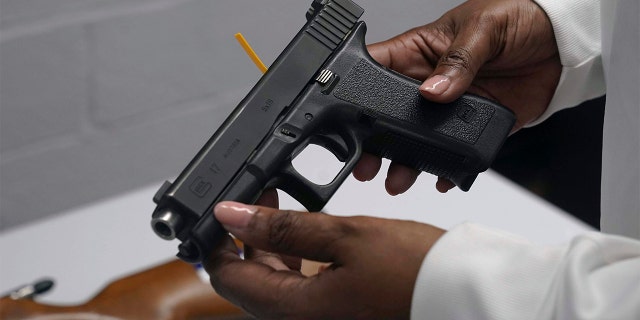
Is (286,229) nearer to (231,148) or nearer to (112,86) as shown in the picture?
(231,148)

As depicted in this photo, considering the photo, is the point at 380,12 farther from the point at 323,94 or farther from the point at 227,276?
the point at 227,276

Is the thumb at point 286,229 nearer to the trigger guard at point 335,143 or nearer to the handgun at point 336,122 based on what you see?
the handgun at point 336,122

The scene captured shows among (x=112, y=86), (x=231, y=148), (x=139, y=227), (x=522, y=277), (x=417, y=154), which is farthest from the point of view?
(x=112, y=86)

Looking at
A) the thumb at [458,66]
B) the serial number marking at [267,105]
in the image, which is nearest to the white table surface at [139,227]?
the thumb at [458,66]

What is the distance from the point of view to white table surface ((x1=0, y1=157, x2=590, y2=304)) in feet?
3.62

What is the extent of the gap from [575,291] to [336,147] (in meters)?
0.31

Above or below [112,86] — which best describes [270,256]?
below

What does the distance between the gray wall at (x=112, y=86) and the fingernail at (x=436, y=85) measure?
77 cm

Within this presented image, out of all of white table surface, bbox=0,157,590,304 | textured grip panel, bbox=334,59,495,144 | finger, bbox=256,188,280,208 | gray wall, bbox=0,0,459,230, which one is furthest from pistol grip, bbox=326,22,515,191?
gray wall, bbox=0,0,459,230

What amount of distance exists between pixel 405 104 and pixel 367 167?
5.6 inches

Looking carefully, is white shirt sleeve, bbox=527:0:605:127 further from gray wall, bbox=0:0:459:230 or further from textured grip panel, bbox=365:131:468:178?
gray wall, bbox=0:0:459:230

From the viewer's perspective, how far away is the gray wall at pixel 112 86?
4.49ft

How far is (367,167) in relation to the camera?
0.91m

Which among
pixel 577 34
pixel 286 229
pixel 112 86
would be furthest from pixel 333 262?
pixel 112 86
